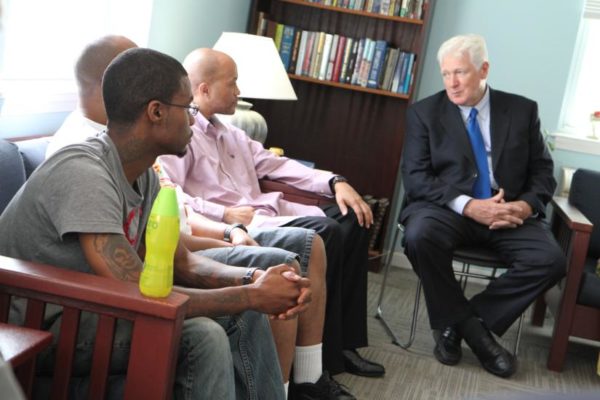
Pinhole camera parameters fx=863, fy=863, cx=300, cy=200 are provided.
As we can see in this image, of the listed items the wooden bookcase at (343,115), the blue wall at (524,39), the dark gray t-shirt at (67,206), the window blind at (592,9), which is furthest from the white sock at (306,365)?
the window blind at (592,9)

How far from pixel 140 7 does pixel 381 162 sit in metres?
1.76

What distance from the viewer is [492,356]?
3.46m

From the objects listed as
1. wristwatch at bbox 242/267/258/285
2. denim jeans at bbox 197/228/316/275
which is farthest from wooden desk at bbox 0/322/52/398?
denim jeans at bbox 197/228/316/275

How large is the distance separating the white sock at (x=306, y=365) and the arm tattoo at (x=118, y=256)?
101cm

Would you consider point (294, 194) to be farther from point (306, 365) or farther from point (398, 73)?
point (398, 73)

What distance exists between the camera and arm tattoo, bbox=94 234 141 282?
1.77 meters

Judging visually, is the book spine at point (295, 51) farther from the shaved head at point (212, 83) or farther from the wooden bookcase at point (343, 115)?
the shaved head at point (212, 83)

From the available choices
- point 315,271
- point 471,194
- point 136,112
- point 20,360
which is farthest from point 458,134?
point 20,360

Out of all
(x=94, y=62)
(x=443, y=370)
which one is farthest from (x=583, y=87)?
(x=94, y=62)

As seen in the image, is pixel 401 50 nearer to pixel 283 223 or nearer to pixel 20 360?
pixel 283 223

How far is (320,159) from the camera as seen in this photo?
4898mm

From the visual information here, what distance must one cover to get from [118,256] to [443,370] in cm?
197

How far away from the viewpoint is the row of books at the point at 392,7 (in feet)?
14.8

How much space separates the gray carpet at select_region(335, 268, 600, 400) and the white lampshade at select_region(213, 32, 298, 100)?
1.13 metres
